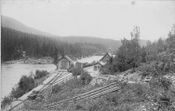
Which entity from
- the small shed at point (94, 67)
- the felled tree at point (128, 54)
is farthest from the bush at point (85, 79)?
the felled tree at point (128, 54)

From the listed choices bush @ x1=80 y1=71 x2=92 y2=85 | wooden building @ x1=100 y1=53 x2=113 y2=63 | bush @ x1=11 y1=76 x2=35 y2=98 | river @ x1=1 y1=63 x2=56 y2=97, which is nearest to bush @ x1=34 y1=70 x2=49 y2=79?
river @ x1=1 y1=63 x2=56 y2=97

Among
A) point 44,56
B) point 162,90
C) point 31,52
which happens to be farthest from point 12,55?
point 162,90

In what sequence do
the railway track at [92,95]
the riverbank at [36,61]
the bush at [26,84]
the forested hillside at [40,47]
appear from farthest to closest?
the bush at [26,84]
the riverbank at [36,61]
the forested hillside at [40,47]
the railway track at [92,95]

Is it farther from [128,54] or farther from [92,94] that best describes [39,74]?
[92,94]

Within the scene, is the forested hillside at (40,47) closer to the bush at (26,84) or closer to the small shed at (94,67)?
the small shed at (94,67)

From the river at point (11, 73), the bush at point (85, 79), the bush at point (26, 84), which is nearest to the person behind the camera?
the river at point (11, 73)

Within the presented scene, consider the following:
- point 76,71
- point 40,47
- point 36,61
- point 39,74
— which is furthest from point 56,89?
point 39,74

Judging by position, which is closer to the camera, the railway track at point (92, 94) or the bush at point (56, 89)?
the railway track at point (92, 94)

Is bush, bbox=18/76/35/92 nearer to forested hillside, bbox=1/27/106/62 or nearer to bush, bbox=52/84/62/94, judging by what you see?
forested hillside, bbox=1/27/106/62
